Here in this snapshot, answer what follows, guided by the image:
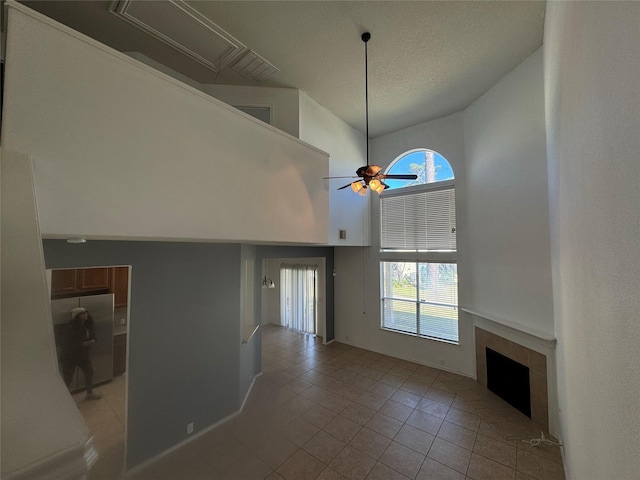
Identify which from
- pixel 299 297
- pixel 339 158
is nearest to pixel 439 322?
pixel 339 158

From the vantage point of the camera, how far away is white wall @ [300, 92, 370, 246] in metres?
4.71

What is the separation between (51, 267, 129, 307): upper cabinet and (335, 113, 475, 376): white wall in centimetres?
494

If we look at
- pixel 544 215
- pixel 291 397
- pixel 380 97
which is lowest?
pixel 291 397

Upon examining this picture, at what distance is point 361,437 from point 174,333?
2.88 metres

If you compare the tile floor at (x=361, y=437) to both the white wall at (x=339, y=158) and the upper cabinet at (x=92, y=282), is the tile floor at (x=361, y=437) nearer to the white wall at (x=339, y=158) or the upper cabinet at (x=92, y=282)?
the upper cabinet at (x=92, y=282)

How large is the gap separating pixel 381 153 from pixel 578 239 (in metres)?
5.20

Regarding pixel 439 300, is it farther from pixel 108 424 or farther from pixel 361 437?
pixel 108 424

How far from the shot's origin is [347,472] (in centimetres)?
289

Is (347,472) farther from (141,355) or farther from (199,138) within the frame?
(199,138)

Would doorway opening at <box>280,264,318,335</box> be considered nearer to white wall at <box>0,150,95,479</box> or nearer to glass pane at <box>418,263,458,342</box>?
glass pane at <box>418,263,458,342</box>

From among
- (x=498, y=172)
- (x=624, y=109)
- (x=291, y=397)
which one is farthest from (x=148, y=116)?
(x=498, y=172)

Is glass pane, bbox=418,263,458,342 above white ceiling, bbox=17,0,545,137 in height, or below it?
below

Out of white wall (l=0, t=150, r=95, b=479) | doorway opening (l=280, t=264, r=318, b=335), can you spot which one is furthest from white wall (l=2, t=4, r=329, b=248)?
doorway opening (l=280, t=264, r=318, b=335)

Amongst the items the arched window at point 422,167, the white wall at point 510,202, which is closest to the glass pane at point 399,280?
the white wall at point 510,202
